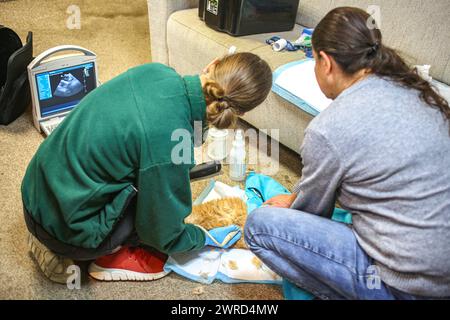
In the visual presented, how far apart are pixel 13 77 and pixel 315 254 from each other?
1451mm

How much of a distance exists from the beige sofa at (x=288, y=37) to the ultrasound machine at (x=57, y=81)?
445 mm

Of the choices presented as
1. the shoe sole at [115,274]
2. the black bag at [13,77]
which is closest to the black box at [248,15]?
the black bag at [13,77]

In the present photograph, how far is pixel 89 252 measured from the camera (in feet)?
3.95

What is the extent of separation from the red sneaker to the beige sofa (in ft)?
2.48

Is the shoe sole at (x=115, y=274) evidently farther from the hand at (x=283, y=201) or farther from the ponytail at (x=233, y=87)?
the ponytail at (x=233, y=87)

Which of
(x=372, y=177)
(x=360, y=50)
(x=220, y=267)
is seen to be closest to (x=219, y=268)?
(x=220, y=267)

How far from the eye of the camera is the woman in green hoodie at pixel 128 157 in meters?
1.05

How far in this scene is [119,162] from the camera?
1078mm

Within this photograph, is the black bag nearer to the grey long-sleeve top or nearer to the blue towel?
the blue towel

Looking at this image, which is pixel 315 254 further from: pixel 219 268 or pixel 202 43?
pixel 202 43

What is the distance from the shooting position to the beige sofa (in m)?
1.68

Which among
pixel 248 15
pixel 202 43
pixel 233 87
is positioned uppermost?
pixel 233 87

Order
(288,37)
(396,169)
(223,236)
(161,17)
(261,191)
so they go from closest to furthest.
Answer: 1. (396,169)
2. (223,236)
3. (261,191)
4. (288,37)
5. (161,17)
